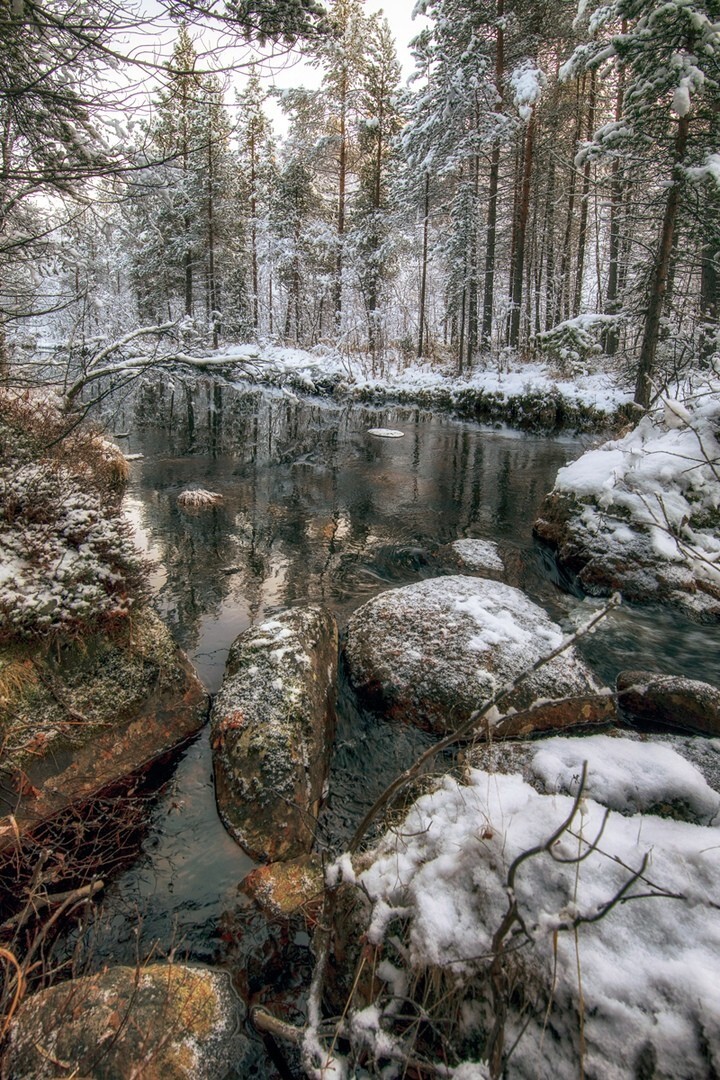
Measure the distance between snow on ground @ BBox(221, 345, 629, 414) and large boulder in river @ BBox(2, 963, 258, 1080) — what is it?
26.6ft

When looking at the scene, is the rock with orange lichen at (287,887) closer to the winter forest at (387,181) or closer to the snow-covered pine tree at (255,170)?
the winter forest at (387,181)

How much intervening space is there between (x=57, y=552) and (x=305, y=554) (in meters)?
4.04

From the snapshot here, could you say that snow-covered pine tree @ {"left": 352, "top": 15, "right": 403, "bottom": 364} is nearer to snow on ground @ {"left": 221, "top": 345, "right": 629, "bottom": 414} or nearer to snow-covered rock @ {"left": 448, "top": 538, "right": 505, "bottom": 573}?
snow on ground @ {"left": 221, "top": 345, "right": 629, "bottom": 414}

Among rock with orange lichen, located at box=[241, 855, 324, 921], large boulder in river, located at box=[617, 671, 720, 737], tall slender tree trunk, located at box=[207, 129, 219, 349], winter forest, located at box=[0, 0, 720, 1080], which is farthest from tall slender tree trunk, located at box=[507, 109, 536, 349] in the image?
rock with orange lichen, located at box=[241, 855, 324, 921]

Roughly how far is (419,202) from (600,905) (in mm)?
29069

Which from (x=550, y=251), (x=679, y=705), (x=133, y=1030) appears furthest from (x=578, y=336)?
(x=550, y=251)

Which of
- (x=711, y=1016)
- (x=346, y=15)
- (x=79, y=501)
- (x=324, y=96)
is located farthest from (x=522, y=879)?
(x=346, y=15)

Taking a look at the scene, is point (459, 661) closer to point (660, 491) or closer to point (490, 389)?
point (660, 491)

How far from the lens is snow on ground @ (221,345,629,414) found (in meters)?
15.7

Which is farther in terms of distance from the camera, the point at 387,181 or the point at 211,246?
the point at 211,246

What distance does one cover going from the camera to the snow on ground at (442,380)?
15728 millimetres

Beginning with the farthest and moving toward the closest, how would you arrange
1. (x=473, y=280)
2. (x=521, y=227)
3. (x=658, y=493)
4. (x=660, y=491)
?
(x=473, y=280)
(x=521, y=227)
(x=660, y=491)
(x=658, y=493)

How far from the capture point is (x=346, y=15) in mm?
25188

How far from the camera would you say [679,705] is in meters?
4.42
